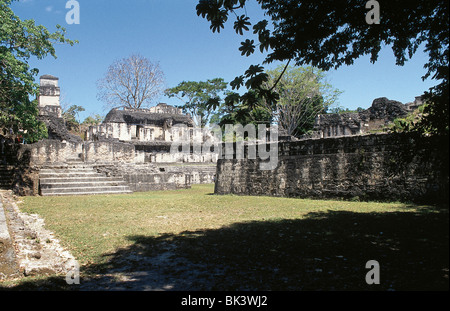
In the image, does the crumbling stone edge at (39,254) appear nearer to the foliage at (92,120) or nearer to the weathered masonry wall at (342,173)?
the weathered masonry wall at (342,173)

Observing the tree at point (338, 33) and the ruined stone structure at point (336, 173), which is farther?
the ruined stone structure at point (336, 173)

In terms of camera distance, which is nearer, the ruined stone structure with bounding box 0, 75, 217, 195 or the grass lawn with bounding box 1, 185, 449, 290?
the grass lawn with bounding box 1, 185, 449, 290

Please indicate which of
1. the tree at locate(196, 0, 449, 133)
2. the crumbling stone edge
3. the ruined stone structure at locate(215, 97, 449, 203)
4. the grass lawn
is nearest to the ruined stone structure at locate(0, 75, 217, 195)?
the ruined stone structure at locate(215, 97, 449, 203)

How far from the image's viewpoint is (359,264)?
3553 mm

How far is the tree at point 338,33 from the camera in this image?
12.0 feet

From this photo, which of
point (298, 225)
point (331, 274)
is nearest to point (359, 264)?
point (331, 274)

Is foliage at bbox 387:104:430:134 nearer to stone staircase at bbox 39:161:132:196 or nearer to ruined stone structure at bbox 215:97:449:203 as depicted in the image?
ruined stone structure at bbox 215:97:449:203

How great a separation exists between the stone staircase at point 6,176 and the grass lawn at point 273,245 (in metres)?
6.87

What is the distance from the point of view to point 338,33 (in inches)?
208

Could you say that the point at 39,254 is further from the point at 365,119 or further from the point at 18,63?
the point at 365,119

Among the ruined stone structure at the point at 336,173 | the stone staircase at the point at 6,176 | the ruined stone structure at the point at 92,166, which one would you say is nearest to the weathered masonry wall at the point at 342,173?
the ruined stone structure at the point at 336,173

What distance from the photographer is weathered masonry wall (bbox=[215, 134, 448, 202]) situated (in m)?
8.21

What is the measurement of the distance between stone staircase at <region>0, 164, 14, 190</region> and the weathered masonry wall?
10.1 m

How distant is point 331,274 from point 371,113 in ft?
55.2
